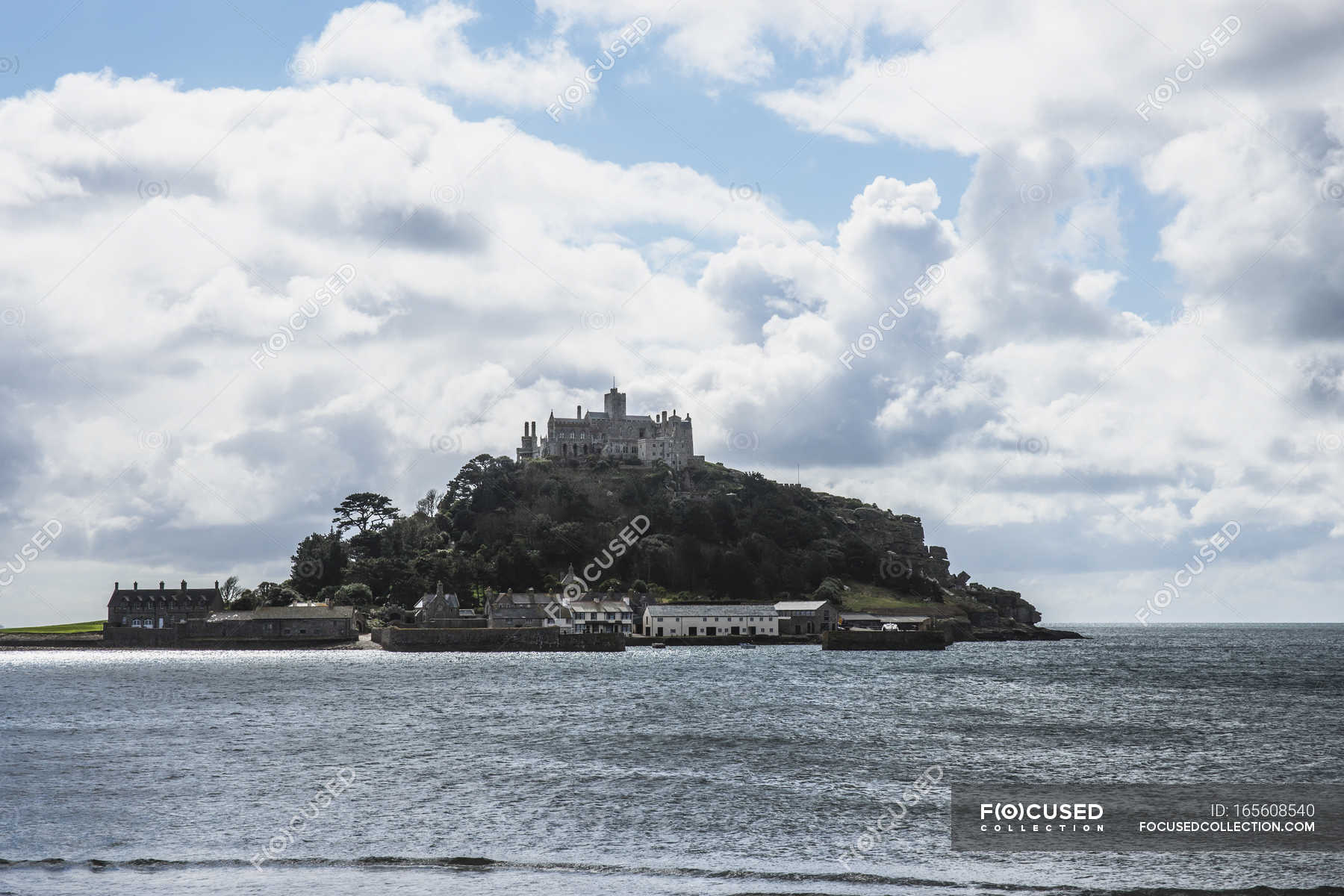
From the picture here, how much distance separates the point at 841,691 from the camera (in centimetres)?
6950

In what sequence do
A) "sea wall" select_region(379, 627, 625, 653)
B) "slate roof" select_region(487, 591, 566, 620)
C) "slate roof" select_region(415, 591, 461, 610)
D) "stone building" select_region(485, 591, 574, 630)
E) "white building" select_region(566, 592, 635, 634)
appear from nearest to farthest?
1. "sea wall" select_region(379, 627, 625, 653)
2. "stone building" select_region(485, 591, 574, 630)
3. "slate roof" select_region(487, 591, 566, 620)
4. "slate roof" select_region(415, 591, 461, 610)
5. "white building" select_region(566, 592, 635, 634)

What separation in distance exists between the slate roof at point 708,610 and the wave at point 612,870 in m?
117

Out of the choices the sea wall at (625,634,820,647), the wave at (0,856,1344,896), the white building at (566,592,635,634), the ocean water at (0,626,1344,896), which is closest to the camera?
the wave at (0,856,1344,896)

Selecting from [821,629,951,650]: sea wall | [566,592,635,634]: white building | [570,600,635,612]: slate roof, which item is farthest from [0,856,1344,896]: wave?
[570,600,635,612]: slate roof

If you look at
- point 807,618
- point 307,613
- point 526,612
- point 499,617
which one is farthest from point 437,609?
point 807,618

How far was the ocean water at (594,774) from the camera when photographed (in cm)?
2400

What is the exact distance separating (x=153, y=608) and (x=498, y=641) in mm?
49519

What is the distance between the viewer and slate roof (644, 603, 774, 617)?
142m

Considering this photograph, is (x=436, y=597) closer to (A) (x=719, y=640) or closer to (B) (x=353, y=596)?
(B) (x=353, y=596)

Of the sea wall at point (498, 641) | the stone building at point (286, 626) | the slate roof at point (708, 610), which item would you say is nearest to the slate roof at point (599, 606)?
the slate roof at point (708, 610)

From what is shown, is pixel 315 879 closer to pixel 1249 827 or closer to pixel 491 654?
pixel 1249 827

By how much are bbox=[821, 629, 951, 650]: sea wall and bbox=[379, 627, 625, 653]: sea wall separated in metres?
25.1

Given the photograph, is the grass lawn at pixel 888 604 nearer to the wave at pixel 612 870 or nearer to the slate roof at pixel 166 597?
the slate roof at pixel 166 597

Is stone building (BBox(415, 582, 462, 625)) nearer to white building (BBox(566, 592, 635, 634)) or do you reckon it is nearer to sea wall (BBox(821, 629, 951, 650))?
white building (BBox(566, 592, 635, 634))
